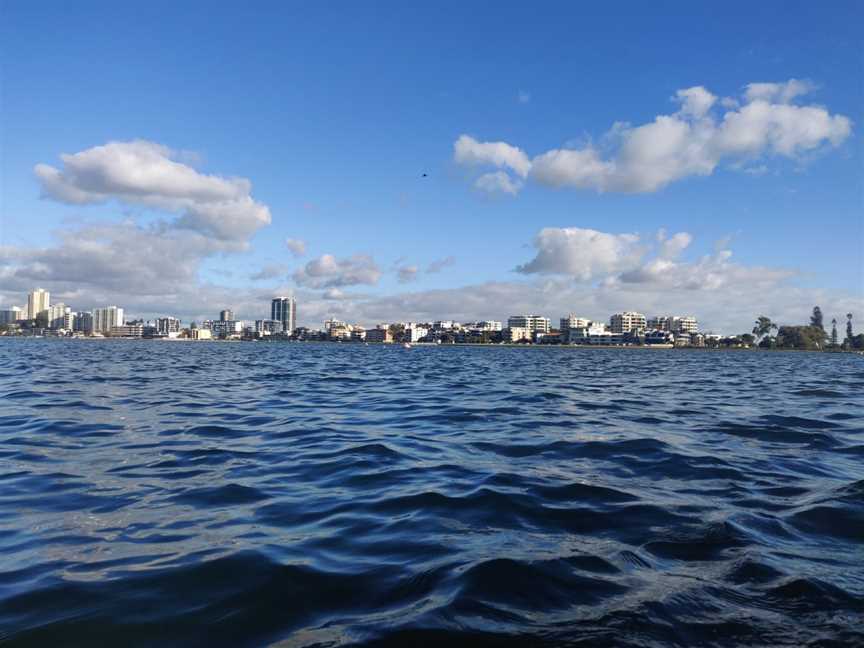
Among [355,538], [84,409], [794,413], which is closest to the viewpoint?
[355,538]

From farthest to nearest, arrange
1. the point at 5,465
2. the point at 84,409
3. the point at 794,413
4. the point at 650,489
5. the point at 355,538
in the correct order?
the point at 794,413, the point at 84,409, the point at 5,465, the point at 650,489, the point at 355,538

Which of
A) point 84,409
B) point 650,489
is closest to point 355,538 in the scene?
point 650,489

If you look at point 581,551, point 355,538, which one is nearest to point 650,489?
point 581,551

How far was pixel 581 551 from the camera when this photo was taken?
6070 mm

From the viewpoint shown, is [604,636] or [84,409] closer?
[604,636]

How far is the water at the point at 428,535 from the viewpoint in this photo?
14.8ft

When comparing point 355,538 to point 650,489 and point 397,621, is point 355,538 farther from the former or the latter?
point 650,489

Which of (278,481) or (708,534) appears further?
(278,481)

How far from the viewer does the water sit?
450 cm

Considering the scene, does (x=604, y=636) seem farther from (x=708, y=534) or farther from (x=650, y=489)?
(x=650, y=489)

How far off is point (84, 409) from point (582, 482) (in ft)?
51.5

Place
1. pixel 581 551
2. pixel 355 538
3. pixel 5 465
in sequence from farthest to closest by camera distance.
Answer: pixel 5 465, pixel 355 538, pixel 581 551

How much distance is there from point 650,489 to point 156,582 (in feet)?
22.8

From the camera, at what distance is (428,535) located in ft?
21.6
